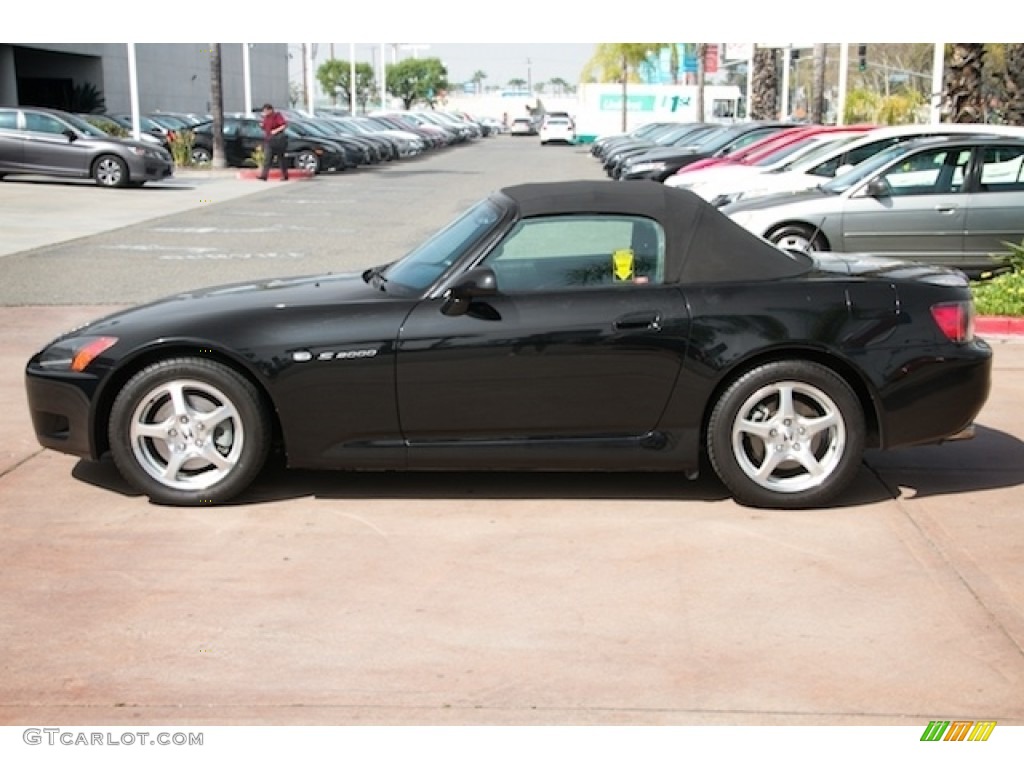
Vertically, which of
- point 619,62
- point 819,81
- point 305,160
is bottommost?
point 305,160

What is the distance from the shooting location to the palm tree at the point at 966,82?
818 inches

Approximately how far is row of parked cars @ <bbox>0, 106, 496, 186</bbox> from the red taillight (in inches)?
922

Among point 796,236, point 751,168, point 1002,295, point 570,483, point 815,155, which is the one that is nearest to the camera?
point 570,483

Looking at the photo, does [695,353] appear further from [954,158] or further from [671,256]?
[954,158]

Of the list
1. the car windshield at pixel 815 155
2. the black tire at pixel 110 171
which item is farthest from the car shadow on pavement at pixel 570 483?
the black tire at pixel 110 171

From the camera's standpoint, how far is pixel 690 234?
6.11 m

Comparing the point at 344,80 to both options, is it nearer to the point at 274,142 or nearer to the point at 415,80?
the point at 415,80

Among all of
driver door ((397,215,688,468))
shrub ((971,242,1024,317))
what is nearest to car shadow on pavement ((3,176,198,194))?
shrub ((971,242,1024,317))

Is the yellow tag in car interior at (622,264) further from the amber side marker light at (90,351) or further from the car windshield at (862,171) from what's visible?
the car windshield at (862,171)

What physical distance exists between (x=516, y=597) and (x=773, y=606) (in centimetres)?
94

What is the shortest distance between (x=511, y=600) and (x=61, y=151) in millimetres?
24446

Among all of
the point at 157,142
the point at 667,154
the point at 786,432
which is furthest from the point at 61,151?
the point at 786,432
